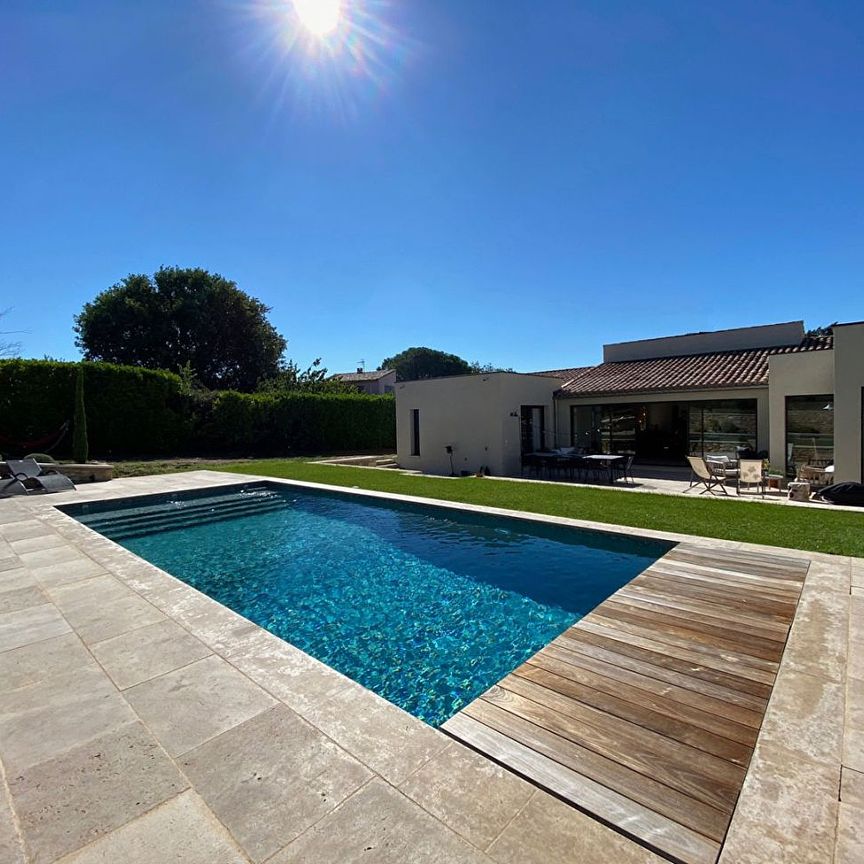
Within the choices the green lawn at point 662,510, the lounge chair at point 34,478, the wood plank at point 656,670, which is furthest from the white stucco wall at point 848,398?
the lounge chair at point 34,478

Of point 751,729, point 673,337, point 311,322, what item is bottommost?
point 751,729

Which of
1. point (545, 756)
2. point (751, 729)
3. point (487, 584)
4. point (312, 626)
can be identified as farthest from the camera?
point (487, 584)

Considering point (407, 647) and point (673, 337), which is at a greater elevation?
point (673, 337)

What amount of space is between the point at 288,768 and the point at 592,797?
1571mm

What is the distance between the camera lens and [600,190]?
551 inches

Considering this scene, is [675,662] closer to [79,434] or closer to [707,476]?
[707,476]

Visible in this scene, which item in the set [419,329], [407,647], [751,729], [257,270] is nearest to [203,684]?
[407,647]

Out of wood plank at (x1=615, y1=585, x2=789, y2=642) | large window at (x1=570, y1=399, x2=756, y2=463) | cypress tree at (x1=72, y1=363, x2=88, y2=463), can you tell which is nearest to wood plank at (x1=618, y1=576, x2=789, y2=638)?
wood plank at (x1=615, y1=585, x2=789, y2=642)

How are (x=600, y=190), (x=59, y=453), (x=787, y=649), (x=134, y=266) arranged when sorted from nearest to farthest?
(x=787, y=649) → (x=600, y=190) → (x=59, y=453) → (x=134, y=266)

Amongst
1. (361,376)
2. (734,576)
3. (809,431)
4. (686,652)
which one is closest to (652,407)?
(809,431)

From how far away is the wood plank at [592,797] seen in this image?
2068 mm

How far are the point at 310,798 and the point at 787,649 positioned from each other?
3.76 metres

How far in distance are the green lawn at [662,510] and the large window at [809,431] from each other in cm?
401

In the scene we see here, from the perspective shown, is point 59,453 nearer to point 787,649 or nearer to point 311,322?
point 311,322
